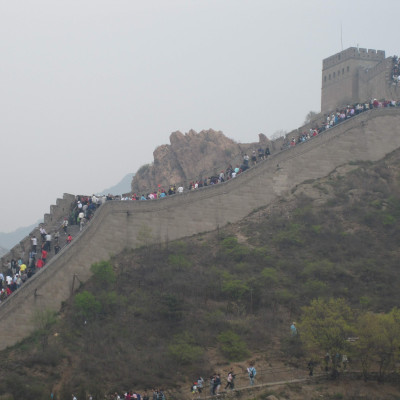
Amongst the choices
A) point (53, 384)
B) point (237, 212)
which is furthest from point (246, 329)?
point (237, 212)

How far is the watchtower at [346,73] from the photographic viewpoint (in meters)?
54.1

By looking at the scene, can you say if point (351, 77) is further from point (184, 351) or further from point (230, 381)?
point (230, 381)

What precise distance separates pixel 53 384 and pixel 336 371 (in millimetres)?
10171

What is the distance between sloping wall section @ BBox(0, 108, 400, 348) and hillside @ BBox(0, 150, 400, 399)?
60cm

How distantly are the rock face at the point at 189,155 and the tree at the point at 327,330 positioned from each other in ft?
82.0

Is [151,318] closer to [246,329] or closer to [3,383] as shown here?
[246,329]

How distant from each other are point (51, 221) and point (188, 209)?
6.92 m

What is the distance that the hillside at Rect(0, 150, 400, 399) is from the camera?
2725 cm

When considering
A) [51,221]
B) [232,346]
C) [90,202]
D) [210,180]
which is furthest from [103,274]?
[210,180]

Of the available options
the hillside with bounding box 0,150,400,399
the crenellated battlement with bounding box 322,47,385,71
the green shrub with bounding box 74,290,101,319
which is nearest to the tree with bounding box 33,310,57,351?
the hillside with bounding box 0,150,400,399

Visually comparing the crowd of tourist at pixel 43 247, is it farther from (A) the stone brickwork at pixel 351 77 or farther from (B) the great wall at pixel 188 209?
(A) the stone brickwork at pixel 351 77

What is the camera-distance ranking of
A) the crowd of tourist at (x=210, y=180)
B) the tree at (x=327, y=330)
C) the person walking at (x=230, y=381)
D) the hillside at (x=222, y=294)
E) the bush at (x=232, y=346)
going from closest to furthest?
the person walking at (x=230, y=381) → the tree at (x=327, y=330) → the hillside at (x=222, y=294) → the bush at (x=232, y=346) → the crowd of tourist at (x=210, y=180)

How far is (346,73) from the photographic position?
55.0 meters

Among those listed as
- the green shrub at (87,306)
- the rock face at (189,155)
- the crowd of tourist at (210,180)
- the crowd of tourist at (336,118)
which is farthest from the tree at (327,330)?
the rock face at (189,155)
